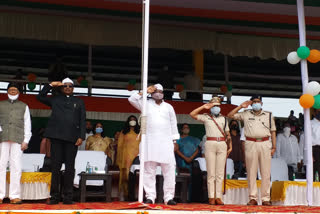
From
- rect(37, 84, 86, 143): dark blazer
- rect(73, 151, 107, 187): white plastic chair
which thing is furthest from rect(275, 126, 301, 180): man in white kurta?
rect(37, 84, 86, 143): dark blazer

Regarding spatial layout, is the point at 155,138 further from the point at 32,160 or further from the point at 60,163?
the point at 32,160

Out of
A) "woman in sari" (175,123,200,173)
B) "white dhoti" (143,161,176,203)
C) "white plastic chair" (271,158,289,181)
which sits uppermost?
"woman in sari" (175,123,200,173)

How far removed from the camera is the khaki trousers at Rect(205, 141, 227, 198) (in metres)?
7.42

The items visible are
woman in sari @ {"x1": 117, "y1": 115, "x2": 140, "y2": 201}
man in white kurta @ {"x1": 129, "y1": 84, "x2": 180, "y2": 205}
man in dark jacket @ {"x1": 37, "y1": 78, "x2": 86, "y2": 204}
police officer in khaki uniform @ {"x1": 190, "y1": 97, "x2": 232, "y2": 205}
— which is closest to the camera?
man in dark jacket @ {"x1": 37, "y1": 78, "x2": 86, "y2": 204}

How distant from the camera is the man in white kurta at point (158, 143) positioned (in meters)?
6.72

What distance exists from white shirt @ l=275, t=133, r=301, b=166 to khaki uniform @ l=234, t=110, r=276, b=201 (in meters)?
3.17

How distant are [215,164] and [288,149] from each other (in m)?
3.57

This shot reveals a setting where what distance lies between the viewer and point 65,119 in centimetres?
669

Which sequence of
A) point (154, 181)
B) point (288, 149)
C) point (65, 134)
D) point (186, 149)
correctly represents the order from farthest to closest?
point (288, 149) < point (186, 149) < point (154, 181) < point (65, 134)

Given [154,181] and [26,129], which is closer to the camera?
[154,181]

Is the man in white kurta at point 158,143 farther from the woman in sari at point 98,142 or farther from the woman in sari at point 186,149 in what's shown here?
the woman in sari at point 98,142

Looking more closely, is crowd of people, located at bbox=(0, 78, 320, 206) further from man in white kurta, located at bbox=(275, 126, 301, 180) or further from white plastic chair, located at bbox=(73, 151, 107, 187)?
man in white kurta, located at bbox=(275, 126, 301, 180)

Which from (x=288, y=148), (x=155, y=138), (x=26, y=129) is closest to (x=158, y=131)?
(x=155, y=138)

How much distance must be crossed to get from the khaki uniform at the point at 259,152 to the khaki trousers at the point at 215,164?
15.4 inches
